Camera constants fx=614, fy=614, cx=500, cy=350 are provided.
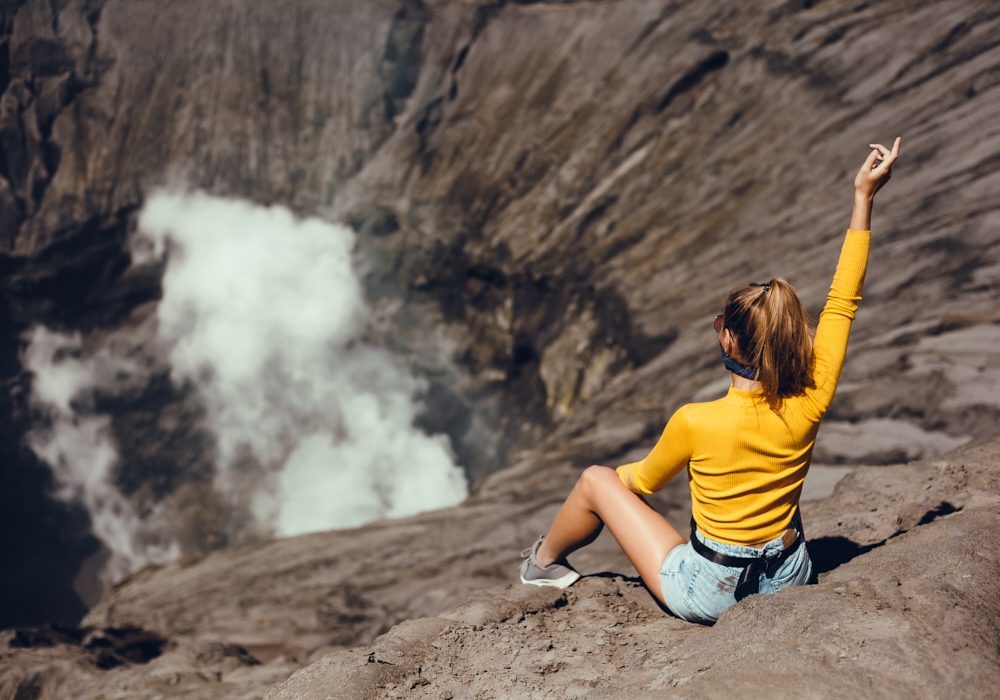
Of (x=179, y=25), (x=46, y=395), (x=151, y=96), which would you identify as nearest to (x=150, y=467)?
(x=46, y=395)

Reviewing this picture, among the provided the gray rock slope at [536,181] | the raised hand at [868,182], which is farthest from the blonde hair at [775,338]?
the gray rock slope at [536,181]

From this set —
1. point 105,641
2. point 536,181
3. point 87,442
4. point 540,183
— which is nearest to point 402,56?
point 536,181

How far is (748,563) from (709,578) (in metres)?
0.19

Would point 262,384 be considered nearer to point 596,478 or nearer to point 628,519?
point 596,478

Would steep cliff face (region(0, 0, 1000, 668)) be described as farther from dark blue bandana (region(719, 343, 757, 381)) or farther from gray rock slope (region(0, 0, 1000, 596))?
dark blue bandana (region(719, 343, 757, 381))

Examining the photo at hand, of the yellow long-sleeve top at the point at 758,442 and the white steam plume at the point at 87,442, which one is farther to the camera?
the white steam plume at the point at 87,442

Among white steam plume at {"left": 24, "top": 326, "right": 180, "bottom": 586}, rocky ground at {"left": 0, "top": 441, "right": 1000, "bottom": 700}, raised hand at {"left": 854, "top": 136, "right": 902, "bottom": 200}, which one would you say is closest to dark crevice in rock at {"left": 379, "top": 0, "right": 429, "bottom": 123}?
white steam plume at {"left": 24, "top": 326, "right": 180, "bottom": 586}

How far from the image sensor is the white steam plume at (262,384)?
24578 millimetres

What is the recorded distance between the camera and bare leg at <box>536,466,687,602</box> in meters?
2.94

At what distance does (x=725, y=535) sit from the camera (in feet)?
8.69

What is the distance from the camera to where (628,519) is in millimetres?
2979

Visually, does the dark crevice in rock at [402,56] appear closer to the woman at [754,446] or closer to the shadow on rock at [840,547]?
the shadow on rock at [840,547]

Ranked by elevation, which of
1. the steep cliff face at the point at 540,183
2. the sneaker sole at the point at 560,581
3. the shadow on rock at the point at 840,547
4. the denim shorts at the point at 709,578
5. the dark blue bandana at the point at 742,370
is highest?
the steep cliff face at the point at 540,183

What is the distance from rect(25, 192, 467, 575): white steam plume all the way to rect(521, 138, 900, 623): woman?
2025 cm
